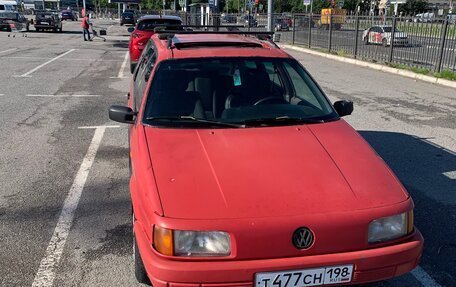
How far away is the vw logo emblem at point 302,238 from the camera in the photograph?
2.49m

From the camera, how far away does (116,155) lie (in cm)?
601

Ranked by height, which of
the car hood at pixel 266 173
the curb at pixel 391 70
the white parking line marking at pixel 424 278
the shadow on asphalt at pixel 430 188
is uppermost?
the car hood at pixel 266 173

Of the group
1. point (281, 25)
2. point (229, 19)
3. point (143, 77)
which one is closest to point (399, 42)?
point (281, 25)

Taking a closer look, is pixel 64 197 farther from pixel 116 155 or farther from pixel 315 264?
pixel 315 264

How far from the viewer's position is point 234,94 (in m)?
3.81

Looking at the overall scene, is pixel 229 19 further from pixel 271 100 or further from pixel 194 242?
pixel 194 242

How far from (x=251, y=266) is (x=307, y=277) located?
0.32 meters

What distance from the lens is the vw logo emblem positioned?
249 cm

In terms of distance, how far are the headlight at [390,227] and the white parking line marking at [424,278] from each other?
0.74 meters

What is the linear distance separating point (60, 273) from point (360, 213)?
2152mm

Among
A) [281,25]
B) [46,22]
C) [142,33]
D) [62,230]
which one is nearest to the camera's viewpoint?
[62,230]

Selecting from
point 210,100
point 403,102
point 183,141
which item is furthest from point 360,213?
point 403,102

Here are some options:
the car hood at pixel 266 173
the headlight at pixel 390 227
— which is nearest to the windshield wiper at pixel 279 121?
the car hood at pixel 266 173

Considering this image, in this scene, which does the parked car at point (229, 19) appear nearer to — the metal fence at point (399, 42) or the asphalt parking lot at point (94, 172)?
the metal fence at point (399, 42)
